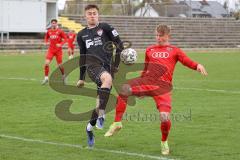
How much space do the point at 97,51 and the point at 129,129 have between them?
5.95 ft

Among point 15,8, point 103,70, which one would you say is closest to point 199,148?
point 103,70

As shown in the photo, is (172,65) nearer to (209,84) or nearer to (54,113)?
(54,113)

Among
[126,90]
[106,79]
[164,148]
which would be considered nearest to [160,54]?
[126,90]

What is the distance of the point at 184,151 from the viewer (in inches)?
A: 335

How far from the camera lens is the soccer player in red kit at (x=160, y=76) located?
27.9 ft

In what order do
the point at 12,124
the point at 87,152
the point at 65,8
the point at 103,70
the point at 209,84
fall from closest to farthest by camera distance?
the point at 87,152 < the point at 103,70 < the point at 12,124 < the point at 209,84 < the point at 65,8

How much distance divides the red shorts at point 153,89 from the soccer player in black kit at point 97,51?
1.77 ft

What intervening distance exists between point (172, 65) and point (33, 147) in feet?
7.86

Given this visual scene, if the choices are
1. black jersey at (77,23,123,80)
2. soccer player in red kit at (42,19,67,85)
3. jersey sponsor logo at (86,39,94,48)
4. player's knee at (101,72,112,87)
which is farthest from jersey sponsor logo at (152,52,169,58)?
soccer player in red kit at (42,19,67,85)

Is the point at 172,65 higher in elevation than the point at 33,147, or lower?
higher

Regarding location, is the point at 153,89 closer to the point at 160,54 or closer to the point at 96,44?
the point at 160,54

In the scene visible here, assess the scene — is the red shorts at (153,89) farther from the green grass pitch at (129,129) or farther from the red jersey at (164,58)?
the green grass pitch at (129,129)

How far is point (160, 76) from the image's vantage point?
348 inches

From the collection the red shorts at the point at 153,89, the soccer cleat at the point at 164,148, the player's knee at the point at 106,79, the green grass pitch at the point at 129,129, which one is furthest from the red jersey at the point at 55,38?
the soccer cleat at the point at 164,148
